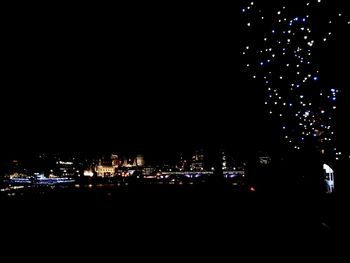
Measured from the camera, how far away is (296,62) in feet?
28.9

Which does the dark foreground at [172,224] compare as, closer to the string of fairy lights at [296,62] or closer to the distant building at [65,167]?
the string of fairy lights at [296,62]

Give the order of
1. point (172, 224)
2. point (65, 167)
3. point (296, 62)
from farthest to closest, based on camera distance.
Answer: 1. point (65, 167)
2. point (296, 62)
3. point (172, 224)

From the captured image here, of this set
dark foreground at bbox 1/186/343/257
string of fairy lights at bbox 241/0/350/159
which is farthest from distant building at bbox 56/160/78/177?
string of fairy lights at bbox 241/0/350/159

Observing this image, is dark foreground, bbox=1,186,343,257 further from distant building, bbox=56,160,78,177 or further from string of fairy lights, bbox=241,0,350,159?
distant building, bbox=56,160,78,177

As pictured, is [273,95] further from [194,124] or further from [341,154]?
[194,124]

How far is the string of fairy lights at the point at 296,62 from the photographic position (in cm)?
789

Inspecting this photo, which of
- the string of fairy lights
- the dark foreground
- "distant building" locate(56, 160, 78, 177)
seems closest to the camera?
the dark foreground

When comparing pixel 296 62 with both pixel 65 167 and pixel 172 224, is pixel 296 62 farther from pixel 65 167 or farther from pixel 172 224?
pixel 65 167

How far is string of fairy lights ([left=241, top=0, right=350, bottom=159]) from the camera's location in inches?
311

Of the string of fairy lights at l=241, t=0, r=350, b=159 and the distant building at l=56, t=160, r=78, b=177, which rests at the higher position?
the string of fairy lights at l=241, t=0, r=350, b=159

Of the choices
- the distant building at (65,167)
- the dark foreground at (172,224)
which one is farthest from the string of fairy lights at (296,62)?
the distant building at (65,167)

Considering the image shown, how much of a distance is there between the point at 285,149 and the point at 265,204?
20.7 feet

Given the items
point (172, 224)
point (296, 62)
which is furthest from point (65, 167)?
point (172, 224)

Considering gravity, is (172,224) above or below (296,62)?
below
